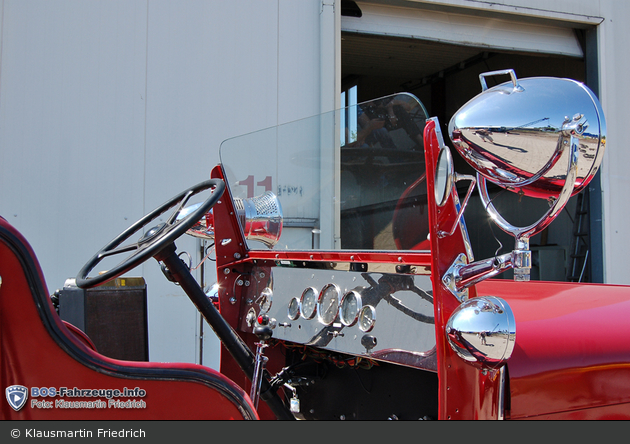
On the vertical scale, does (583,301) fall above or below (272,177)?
below

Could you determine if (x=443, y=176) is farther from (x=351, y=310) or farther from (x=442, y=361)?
(x=351, y=310)

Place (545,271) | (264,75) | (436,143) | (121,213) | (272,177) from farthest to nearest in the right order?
(545,271) → (264,75) → (121,213) → (272,177) → (436,143)

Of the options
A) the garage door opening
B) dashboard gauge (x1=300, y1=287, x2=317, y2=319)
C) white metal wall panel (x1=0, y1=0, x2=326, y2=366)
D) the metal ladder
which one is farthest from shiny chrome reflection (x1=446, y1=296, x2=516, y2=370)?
the metal ladder

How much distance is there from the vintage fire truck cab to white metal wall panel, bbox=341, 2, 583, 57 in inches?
174

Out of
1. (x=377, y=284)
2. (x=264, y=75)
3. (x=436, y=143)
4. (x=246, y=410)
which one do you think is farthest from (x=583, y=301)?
(x=264, y=75)

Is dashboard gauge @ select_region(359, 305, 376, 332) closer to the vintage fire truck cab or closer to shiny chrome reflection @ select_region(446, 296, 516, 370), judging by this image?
the vintage fire truck cab

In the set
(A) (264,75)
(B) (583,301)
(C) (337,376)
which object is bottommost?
(C) (337,376)

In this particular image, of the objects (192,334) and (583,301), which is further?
(192,334)

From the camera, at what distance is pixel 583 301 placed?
5.68ft

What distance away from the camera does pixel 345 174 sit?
1.94 m

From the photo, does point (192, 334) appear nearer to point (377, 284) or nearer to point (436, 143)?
point (377, 284)

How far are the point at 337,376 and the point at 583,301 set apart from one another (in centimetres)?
98

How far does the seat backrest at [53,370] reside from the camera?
3.28 ft

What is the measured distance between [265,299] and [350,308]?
1.87 feet
